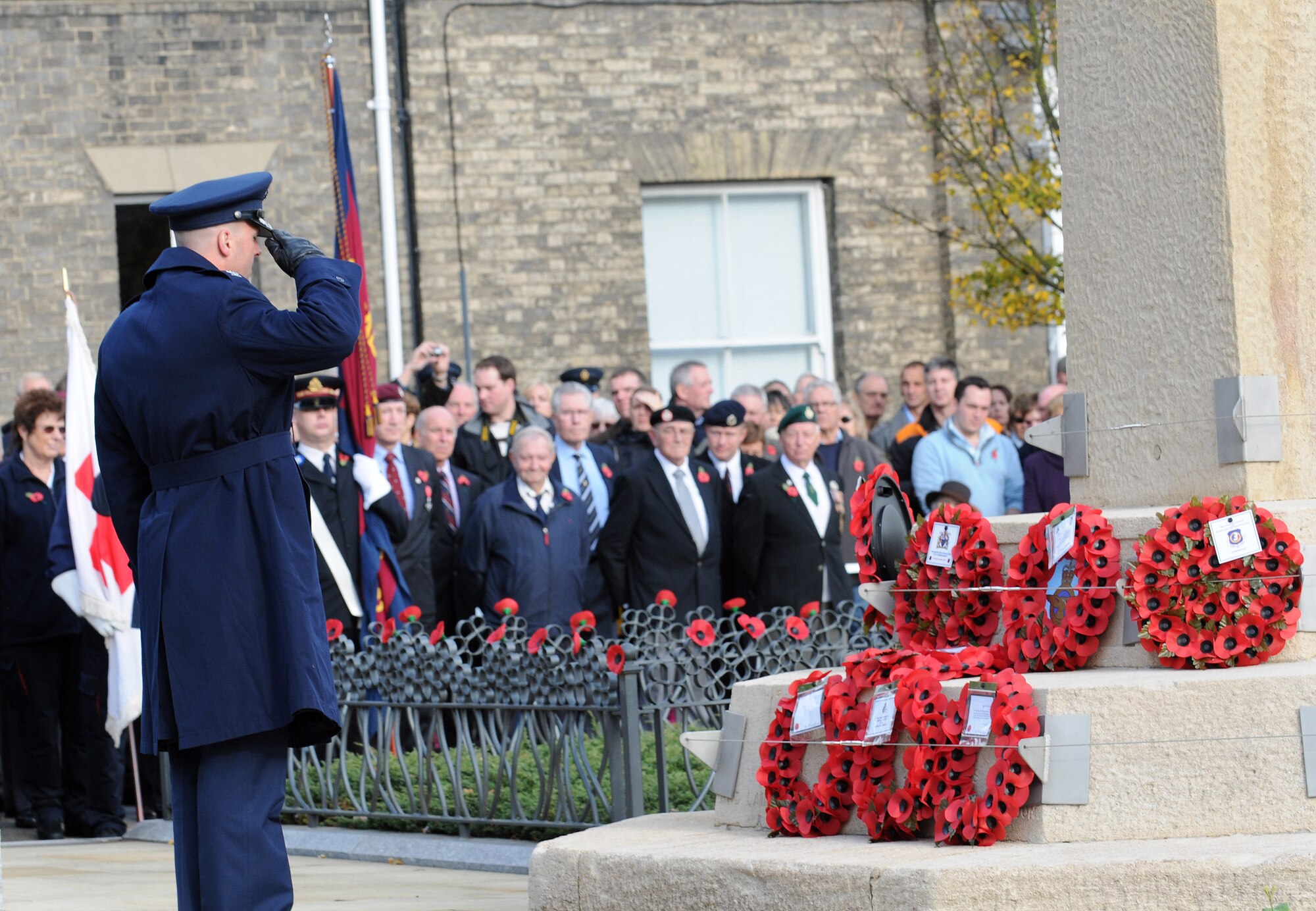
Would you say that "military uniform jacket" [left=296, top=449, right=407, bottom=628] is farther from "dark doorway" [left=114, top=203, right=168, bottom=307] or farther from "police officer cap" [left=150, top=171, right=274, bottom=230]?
"dark doorway" [left=114, top=203, right=168, bottom=307]

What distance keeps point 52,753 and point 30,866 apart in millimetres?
1385

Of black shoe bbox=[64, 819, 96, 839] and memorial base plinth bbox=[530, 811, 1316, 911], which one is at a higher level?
memorial base plinth bbox=[530, 811, 1316, 911]

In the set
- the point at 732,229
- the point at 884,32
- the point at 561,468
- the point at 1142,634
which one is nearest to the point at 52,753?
the point at 561,468

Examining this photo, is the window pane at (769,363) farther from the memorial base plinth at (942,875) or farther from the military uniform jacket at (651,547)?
the memorial base plinth at (942,875)

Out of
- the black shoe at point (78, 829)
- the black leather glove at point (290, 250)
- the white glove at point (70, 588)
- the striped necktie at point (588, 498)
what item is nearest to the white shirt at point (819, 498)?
the striped necktie at point (588, 498)

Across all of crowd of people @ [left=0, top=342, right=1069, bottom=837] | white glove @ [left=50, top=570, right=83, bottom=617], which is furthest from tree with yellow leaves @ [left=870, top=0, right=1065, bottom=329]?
white glove @ [left=50, top=570, right=83, bottom=617]

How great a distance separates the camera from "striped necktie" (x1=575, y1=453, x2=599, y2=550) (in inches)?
390

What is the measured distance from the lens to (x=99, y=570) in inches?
334

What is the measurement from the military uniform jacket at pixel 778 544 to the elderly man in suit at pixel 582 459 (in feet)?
2.49

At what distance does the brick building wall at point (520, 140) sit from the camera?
14.4 metres

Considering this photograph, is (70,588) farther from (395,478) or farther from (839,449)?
(839,449)

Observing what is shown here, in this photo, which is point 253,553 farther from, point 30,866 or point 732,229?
point 732,229

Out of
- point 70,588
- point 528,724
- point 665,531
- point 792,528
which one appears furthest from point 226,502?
point 792,528

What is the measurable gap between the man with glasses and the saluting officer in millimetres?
2519
